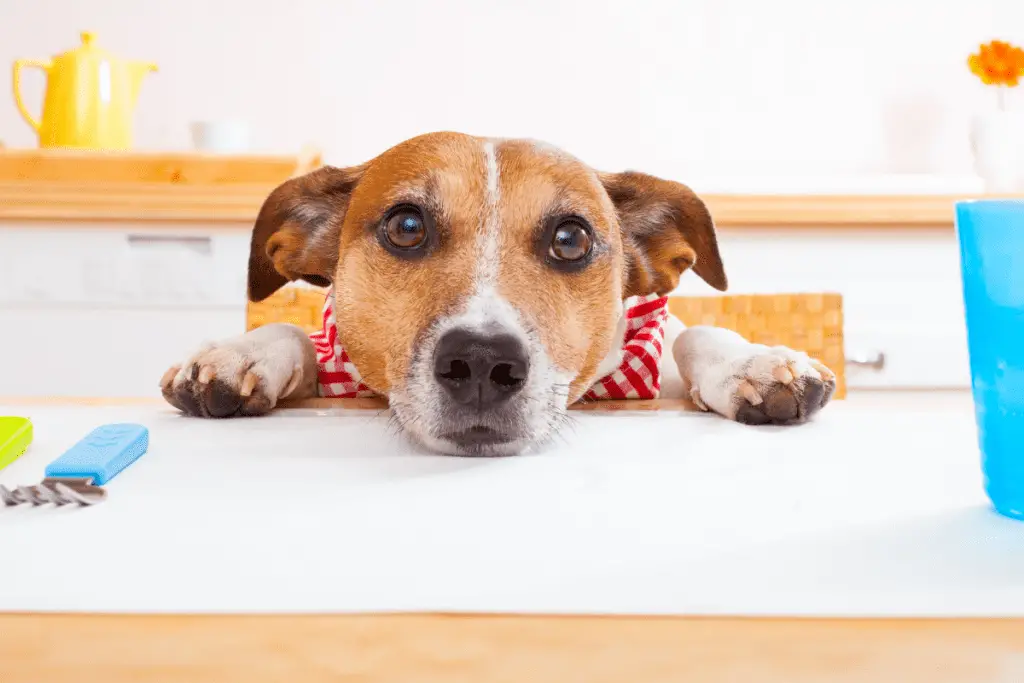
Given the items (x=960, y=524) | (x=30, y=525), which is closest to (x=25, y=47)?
(x=30, y=525)

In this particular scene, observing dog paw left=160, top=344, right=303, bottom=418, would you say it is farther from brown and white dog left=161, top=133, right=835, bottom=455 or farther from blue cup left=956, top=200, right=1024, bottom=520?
blue cup left=956, top=200, right=1024, bottom=520

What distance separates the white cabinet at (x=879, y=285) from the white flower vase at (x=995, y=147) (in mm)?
528

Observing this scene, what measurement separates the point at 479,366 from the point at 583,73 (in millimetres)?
2277

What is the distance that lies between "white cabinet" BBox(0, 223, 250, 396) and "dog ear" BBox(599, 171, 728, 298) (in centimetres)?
130

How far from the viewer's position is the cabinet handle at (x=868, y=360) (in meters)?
2.33

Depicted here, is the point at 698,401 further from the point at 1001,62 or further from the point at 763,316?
the point at 1001,62

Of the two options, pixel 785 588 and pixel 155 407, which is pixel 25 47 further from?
pixel 785 588

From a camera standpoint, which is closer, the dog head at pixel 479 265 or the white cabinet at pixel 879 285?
the dog head at pixel 479 265

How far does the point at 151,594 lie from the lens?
393mm

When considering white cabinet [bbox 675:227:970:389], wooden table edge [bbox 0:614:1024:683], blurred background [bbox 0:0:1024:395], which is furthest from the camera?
blurred background [bbox 0:0:1024:395]

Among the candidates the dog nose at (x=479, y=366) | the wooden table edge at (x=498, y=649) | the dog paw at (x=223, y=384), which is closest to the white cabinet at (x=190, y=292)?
the dog paw at (x=223, y=384)

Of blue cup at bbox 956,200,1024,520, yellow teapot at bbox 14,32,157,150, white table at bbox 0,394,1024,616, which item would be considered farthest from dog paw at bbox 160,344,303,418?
yellow teapot at bbox 14,32,157,150

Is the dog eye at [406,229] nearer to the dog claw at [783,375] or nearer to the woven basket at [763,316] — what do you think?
the dog claw at [783,375]

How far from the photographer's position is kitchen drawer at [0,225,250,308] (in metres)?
2.23
